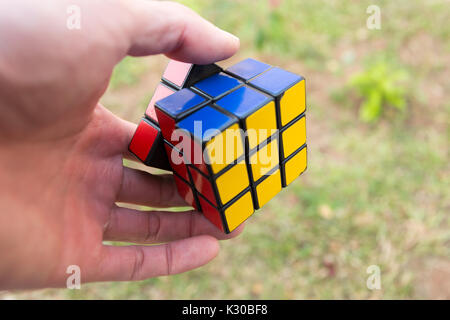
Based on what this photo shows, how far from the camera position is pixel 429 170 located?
7.55ft

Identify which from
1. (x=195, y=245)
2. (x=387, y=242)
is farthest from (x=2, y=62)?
(x=387, y=242)

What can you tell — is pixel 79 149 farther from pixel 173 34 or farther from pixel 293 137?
pixel 293 137

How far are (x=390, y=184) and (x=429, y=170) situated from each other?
29 cm

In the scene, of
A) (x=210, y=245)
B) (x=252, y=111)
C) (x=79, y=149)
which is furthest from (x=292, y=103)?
(x=79, y=149)

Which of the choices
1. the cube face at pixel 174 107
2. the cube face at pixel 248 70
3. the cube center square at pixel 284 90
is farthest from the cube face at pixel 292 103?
the cube face at pixel 174 107

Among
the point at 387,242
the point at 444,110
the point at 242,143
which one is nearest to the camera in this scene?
the point at 242,143

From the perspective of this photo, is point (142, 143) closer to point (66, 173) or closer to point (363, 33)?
point (66, 173)

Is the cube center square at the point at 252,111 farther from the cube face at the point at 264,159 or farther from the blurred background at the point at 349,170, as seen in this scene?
the blurred background at the point at 349,170

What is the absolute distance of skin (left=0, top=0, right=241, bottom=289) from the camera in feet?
3.77

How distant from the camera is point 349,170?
2.33m

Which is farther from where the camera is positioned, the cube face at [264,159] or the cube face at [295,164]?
the cube face at [295,164]

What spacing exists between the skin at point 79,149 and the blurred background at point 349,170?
62cm

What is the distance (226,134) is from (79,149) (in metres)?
0.66

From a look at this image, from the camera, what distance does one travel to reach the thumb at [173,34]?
4.07ft
